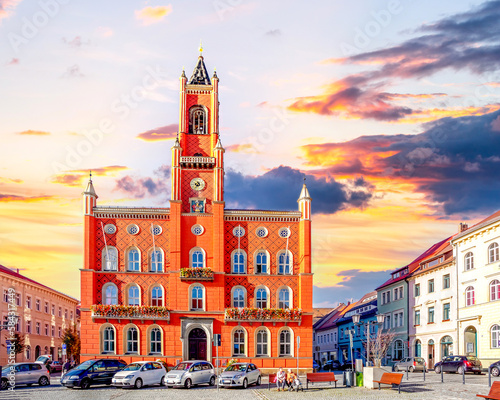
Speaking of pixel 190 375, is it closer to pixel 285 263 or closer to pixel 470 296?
pixel 285 263

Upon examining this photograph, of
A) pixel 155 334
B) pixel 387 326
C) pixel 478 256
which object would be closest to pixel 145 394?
pixel 155 334

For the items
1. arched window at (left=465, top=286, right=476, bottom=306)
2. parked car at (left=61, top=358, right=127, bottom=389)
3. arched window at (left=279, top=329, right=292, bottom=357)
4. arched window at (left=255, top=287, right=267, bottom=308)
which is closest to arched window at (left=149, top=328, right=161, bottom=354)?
arched window at (left=255, top=287, right=267, bottom=308)

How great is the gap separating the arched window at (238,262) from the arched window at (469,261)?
20.0 m

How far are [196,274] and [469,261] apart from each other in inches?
956

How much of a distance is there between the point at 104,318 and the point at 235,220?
14742mm

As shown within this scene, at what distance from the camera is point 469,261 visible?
60.2m

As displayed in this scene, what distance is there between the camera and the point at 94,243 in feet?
202

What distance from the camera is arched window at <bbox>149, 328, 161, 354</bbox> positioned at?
60469 millimetres

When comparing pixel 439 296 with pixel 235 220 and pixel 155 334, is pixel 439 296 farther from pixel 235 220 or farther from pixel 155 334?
pixel 155 334

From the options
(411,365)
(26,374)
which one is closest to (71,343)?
(26,374)

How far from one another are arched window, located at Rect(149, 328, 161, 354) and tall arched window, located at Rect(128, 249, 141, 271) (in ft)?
19.0

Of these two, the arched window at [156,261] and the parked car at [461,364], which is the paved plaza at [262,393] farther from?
the arched window at [156,261]

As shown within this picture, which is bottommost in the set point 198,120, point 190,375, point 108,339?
point 190,375

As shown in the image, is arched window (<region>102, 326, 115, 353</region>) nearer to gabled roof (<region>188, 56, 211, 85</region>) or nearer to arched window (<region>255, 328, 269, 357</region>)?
arched window (<region>255, 328, 269, 357</region>)
